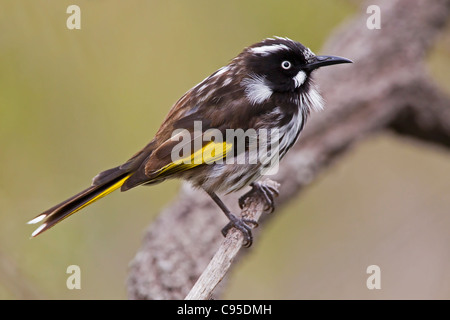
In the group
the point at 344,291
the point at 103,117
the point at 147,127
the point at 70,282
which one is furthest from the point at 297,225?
the point at 70,282

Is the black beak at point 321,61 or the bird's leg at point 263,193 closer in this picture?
the black beak at point 321,61

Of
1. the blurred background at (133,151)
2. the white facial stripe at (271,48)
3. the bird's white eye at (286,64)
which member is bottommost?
the blurred background at (133,151)

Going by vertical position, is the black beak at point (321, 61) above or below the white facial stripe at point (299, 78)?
above

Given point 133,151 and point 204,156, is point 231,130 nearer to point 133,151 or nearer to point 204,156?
point 204,156

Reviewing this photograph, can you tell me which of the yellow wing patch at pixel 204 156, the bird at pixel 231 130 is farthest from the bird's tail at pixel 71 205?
the yellow wing patch at pixel 204 156

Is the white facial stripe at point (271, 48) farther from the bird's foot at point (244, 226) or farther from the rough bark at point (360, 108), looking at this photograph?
the rough bark at point (360, 108)

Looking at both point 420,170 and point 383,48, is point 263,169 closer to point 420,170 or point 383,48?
point 383,48

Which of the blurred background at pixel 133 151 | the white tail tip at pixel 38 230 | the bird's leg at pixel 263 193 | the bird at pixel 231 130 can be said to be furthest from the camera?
the blurred background at pixel 133 151
